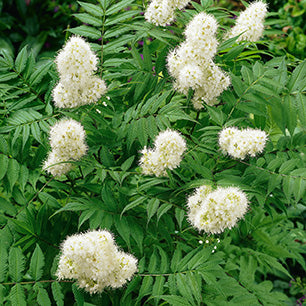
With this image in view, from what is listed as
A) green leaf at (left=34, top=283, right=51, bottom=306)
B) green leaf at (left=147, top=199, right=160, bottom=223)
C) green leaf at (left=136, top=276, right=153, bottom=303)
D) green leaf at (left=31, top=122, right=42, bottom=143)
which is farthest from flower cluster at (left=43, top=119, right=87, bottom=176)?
green leaf at (left=136, top=276, right=153, bottom=303)

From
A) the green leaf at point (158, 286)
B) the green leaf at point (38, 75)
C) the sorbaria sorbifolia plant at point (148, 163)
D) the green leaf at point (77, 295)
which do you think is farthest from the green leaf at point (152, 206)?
the green leaf at point (38, 75)

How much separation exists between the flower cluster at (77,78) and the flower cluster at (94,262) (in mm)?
622

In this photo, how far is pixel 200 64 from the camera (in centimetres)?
174

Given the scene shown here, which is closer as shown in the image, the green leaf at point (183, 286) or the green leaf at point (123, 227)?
the green leaf at point (183, 286)

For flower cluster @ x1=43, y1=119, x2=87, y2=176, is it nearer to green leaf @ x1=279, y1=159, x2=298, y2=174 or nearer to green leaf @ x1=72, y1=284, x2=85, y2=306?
green leaf @ x1=72, y1=284, x2=85, y2=306

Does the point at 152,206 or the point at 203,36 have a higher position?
the point at 203,36

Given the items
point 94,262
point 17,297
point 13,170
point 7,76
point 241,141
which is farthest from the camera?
point 7,76

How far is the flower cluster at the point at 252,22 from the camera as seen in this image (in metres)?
2.00

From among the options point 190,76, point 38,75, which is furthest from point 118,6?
point 190,76

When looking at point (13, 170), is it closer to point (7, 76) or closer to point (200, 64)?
point (7, 76)

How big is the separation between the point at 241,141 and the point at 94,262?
0.74 m

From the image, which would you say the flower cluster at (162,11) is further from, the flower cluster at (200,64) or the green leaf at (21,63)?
the green leaf at (21,63)

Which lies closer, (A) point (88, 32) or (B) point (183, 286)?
(B) point (183, 286)

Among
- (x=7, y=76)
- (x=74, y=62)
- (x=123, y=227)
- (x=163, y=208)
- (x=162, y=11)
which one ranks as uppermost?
(x=162, y=11)
